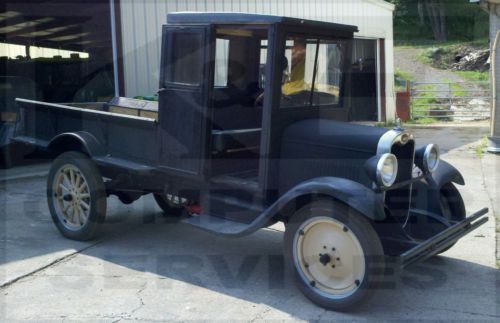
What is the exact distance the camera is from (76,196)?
6.27 m

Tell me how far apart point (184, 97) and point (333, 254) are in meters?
1.89

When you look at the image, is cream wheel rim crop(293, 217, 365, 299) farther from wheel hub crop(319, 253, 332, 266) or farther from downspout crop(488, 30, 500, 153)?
downspout crop(488, 30, 500, 153)

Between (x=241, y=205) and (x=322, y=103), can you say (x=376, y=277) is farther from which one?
(x=322, y=103)

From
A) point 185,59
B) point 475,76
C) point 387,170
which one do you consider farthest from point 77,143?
point 475,76

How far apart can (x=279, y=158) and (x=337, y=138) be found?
518 millimetres

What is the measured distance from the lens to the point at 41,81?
1356 cm

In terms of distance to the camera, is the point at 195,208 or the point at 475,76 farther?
the point at 475,76

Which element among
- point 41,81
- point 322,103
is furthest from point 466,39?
point 322,103

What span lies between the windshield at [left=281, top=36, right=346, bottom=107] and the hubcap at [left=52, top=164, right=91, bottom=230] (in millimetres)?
2257

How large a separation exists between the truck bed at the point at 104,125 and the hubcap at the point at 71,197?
1.28 ft

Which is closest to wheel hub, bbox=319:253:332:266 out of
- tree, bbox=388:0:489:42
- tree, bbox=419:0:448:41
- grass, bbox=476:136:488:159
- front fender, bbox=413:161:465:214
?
front fender, bbox=413:161:465:214

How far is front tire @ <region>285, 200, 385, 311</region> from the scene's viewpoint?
14.6 feet

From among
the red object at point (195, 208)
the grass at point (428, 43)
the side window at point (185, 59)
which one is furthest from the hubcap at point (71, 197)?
the grass at point (428, 43)

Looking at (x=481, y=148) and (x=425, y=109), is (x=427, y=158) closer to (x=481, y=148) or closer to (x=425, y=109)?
(x=481, y=148)
